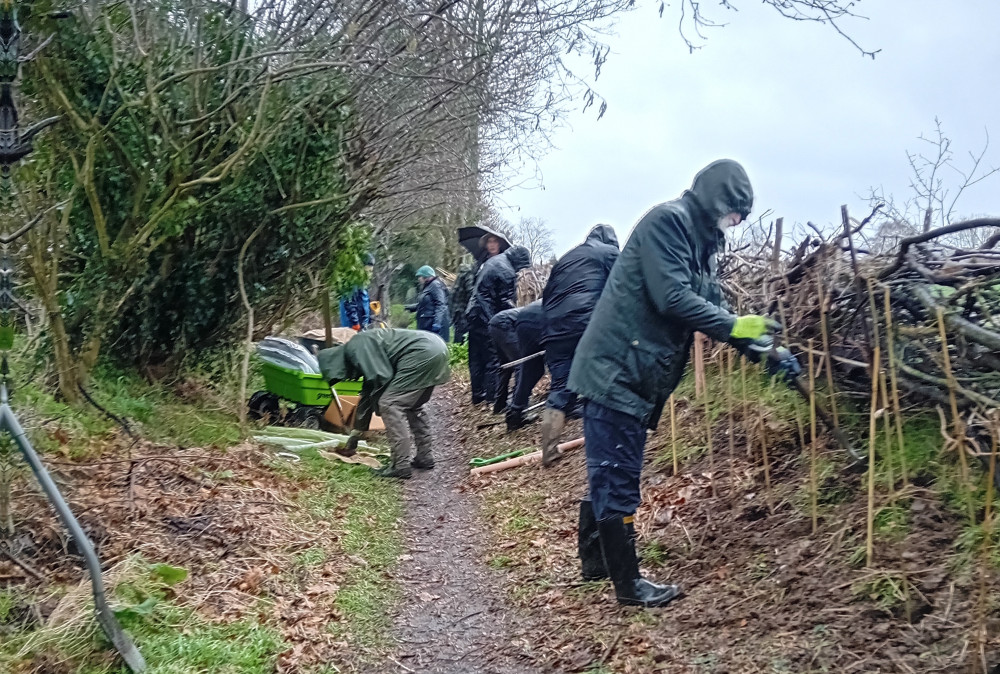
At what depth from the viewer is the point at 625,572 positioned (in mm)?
4367

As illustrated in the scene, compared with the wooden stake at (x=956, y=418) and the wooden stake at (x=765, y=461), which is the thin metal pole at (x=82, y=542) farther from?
the wooden stake at (x=956, y=418)

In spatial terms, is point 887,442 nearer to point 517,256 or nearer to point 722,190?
point 722,190

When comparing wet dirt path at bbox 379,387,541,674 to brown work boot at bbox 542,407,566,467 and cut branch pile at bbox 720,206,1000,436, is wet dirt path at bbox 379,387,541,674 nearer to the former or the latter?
brown work boot at bbox 542,407,566,467

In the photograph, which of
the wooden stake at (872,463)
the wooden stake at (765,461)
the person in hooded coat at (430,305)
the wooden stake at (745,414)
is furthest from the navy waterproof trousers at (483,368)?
the wooden stake at (872,463)

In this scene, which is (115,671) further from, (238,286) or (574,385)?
(238,286)

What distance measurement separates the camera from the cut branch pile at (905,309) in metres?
3.55

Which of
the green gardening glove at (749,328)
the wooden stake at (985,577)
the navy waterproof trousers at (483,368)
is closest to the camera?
the wooden stake at (985,577)

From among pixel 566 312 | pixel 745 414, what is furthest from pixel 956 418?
pixel 566 312

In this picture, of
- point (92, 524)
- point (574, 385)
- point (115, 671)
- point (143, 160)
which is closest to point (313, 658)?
point (115, 671)

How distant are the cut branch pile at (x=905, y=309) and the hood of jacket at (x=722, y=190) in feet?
1.59

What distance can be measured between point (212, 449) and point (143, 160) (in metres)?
2.61

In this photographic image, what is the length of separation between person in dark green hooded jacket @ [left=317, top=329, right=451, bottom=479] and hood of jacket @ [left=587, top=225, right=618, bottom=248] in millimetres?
1809

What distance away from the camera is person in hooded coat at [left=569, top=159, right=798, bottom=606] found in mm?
4195

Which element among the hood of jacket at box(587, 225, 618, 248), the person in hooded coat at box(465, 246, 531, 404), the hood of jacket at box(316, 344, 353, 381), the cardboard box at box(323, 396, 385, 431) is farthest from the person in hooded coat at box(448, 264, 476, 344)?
the hood of jacket at box(316, 344, 353, 381)
